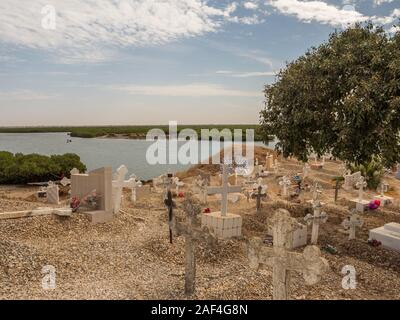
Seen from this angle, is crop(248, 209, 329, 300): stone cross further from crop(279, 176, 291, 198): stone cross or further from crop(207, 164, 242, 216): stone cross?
crop(279, 176, 291, 198): stone cross

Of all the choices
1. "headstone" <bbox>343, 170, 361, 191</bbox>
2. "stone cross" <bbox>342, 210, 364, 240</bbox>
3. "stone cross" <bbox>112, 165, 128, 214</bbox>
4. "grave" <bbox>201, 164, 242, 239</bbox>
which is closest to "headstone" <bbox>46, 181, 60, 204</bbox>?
"stone cross" <bbox>112, 165, 128, 214</bbox>

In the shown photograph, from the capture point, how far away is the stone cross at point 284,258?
561 cm

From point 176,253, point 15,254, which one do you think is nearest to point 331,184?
point 176,253

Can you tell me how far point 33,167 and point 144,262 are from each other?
17325 millimetres

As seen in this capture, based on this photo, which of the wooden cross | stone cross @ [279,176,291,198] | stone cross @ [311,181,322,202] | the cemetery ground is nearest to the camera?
the wooden cross

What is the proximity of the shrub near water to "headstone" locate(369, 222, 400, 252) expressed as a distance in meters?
19.0

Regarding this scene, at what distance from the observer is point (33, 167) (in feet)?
79.1

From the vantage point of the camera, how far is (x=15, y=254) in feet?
29.1

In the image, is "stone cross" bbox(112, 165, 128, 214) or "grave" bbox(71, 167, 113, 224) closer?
"grave" bbox(71, 167, 113, 224)

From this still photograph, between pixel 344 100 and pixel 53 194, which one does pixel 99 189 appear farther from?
pixel 344 100

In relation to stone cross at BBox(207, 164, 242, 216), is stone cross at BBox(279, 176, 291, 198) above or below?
below

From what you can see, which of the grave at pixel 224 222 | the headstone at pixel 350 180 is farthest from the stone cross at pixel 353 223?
the headstone at pixel 350 180

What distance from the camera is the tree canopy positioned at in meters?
11.2
